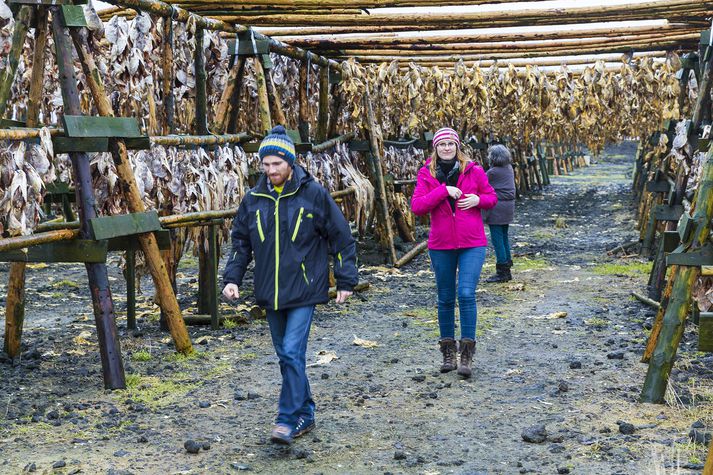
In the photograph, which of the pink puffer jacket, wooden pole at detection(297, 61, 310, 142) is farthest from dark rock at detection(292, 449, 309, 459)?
wooden pole at detection(297, 61, 310, 142)

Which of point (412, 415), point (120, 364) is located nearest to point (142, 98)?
point (120, 364)

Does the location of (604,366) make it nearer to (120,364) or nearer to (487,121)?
(120,364)

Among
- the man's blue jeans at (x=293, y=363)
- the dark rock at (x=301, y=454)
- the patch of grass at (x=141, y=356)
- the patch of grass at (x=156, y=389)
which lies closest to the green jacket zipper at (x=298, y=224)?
the man's blue jeans at (x=293, y=363)

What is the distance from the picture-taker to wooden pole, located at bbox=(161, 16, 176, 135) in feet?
27.2

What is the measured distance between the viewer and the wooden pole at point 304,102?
1196 centimetres

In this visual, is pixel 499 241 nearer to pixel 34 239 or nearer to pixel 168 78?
pixel 168 78

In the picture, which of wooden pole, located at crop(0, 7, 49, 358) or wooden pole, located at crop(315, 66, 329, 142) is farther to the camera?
wooden pole, located at crop(315, 66, 329, 142)

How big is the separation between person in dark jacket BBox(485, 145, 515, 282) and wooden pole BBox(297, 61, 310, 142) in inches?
108

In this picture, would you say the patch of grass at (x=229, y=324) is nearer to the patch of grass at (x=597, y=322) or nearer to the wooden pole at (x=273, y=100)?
the wooden pole at (x=273, y=100)

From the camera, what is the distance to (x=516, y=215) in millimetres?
25188

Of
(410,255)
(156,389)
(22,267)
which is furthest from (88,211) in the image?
(410,255)

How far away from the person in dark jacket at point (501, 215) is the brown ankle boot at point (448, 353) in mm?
5216

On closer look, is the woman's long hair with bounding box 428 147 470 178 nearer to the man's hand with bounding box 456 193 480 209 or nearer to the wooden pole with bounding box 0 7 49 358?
the man's hand with bounding box 456 193 480 209

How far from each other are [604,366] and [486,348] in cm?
123
